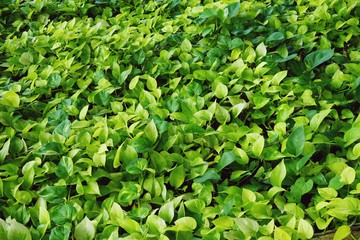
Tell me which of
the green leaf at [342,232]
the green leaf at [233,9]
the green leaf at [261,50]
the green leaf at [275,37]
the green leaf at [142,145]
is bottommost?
the green leaf at [342,232]

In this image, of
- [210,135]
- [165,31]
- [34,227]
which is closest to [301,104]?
[210,135]

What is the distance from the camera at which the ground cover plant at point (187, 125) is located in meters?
1.26

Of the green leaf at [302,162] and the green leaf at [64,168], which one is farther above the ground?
the green leaf at [64,168]

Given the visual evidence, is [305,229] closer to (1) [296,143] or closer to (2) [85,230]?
(1) [296,143]

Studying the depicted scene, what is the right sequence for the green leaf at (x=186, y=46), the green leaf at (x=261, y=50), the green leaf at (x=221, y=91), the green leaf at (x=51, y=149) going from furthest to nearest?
the green leaf at (x=186, y=46) < the green leaf at (x=261, y=50) < the green leaf at (x=221, y=91) < the green leaf at (x=51, y=149)

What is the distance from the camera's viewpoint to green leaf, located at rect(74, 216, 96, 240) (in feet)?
4.00

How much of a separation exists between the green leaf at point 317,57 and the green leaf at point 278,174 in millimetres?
721

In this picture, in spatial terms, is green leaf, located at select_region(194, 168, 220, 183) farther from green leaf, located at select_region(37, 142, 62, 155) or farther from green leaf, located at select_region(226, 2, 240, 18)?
green leaf, located at select_region(226, 2, 240, 18)

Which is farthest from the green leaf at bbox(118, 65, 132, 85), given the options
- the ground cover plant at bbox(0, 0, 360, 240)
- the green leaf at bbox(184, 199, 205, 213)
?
the green leaf at bbox(184, 199, 205, 213)

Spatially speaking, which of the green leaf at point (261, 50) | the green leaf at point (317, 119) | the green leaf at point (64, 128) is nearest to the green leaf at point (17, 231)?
the green leaf at point (64, 128)

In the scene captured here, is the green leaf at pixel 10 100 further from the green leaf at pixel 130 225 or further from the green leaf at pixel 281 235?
the green leaf at pixel 281 235

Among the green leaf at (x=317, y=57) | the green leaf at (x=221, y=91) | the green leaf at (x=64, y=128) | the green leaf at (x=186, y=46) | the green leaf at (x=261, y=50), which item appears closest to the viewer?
the green leaf at (x=64, y=128)

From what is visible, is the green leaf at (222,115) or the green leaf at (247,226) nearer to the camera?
the green leaf at (247,226)

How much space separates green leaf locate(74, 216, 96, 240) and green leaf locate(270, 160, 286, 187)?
22.9 inches
